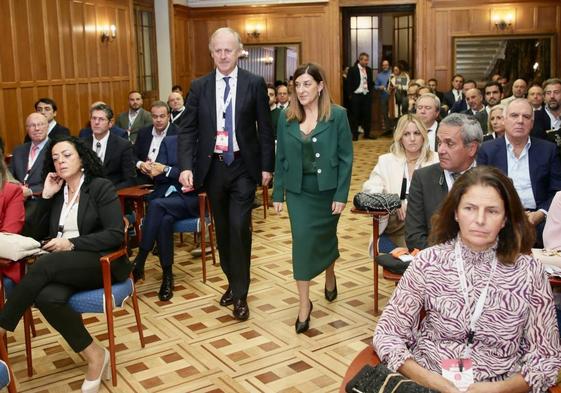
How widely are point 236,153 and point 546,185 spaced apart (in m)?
2.20

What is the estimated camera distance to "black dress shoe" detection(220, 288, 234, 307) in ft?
17.5

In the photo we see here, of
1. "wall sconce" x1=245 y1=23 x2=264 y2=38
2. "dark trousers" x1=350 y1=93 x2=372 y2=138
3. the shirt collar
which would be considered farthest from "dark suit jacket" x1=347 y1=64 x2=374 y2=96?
the shirt collar

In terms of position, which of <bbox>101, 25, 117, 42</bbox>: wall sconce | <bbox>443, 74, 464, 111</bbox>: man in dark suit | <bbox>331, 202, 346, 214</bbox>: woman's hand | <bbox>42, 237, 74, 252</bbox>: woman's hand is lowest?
<bbox>42, 237, 74, 252</bbox>: woman's hand

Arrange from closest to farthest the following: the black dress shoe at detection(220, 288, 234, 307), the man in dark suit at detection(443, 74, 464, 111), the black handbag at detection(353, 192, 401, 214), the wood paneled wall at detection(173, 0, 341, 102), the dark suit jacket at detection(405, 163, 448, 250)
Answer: the dark suit jacket at detection(405, 163, 448, 250)
the black handbag at detection(353, 192, 401, 214)
the black dress shoe at detection(220, 288, 234, 307)
the man in dark suit at detection(443, 74, 464, 111)
the wood paneled wall at detection(173, 0, 341, 102)

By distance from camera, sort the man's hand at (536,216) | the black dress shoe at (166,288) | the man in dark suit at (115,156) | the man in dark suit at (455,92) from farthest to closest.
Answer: the man in dark suit at (455,92) < the man in dark suit at (115,156) < the black dress shoe at (166,288) < the man's hand at (536,216)

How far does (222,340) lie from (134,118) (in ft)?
19.6

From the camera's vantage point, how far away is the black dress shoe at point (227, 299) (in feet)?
17.5

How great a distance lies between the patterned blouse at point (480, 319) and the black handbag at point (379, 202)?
205 cm

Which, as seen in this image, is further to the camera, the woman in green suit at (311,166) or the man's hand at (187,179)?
the man's hand at (187,179)

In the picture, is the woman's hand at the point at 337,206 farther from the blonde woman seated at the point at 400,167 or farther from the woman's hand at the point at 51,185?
the woman's hand at the point at 51,185

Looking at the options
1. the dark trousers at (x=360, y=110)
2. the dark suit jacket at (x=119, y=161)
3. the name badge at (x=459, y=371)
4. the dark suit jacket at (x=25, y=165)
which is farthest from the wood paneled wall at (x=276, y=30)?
the name badge at (x=459, y=371)

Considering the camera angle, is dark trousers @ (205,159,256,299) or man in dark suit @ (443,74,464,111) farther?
man in dark suit @ (443,74,464,111)

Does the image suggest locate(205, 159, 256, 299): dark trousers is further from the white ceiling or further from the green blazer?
the white ceiling

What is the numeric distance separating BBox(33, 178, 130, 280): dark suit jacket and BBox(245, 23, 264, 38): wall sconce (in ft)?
40.7
